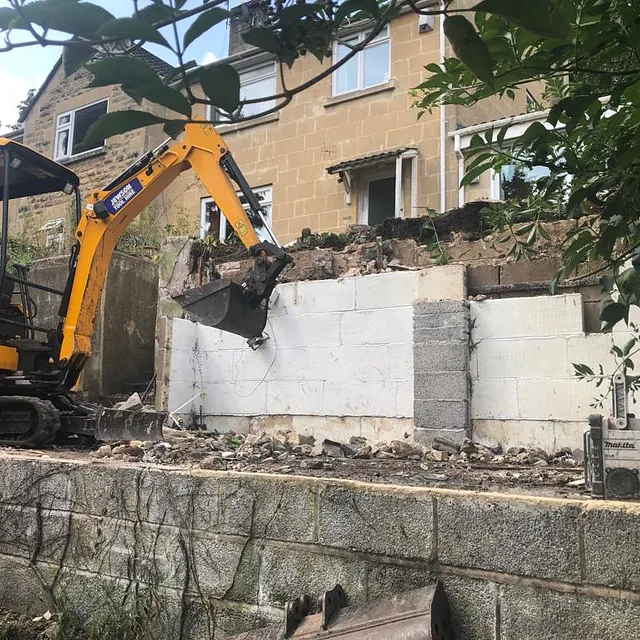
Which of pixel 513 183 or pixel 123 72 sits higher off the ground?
pixel 513 183

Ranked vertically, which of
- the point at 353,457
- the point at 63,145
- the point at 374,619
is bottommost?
the point at 374,619

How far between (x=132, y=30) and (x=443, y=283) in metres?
5.93

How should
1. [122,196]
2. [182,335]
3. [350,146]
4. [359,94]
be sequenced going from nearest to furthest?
[122,196] → [182,335] → [359,94] → [350,146]

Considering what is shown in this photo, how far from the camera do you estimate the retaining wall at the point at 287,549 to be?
2066 millimetres

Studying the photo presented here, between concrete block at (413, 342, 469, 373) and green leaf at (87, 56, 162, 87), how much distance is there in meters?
5.62

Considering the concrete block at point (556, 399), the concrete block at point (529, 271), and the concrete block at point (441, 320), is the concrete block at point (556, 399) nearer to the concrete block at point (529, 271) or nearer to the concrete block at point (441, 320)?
the concrete block at point (441, 320)

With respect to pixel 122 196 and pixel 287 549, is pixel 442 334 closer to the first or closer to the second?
pixel 122 196

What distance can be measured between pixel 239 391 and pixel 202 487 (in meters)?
5.18

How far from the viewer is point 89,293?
277 inches

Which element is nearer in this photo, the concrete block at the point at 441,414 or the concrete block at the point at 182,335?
the concrete block at the point at 441,414

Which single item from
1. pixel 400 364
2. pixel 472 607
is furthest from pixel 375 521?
pixel 400 364

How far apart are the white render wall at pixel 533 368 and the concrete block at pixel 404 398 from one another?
2.21ft

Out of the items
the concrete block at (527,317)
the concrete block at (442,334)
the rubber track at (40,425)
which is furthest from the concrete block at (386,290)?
the rubber track at (40,425)

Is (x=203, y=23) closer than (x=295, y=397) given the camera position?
Yes
